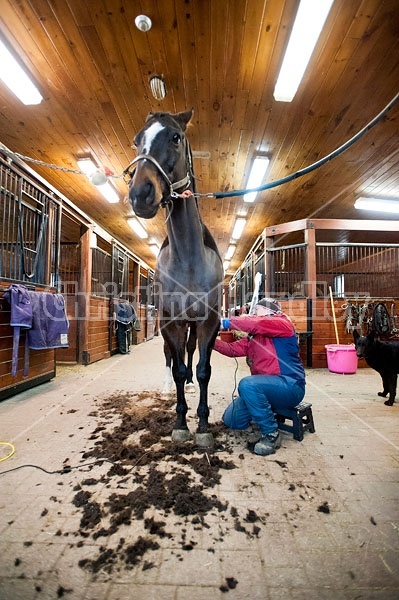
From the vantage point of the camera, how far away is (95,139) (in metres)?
4.53

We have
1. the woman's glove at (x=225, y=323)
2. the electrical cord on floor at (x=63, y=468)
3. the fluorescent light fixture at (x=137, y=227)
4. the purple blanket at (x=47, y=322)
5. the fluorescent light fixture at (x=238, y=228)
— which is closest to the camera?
the electrical cord on floor at (x=63, y=468)

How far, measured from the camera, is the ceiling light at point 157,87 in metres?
3.31

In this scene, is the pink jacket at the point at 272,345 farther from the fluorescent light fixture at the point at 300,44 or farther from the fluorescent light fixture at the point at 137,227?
the fluorescent light fixture at the point at 137,227

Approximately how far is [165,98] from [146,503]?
164 inches

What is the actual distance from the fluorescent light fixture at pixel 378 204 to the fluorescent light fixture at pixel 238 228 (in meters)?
2.82

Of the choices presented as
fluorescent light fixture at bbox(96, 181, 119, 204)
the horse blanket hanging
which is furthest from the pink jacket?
fluorescent light fixture at bbox(96, 181, 119, 204)

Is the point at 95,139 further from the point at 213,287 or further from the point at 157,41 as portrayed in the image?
the point at 213,287

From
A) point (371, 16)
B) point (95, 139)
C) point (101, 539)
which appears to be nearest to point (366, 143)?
point (371, 16)

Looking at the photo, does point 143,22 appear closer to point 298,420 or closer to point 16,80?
point 16,80

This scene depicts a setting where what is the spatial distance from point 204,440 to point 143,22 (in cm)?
349

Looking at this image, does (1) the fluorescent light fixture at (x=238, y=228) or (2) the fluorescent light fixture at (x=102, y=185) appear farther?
(1) the fluorescent light fixture at (x=238, y=228)

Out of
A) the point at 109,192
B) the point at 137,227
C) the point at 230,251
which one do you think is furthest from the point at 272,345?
the point at 230,251

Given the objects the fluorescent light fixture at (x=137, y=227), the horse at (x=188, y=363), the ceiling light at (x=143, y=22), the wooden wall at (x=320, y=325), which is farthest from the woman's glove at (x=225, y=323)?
the fluorescent light fixture at (x=137, y=227)

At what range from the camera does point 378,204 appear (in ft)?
22.3
